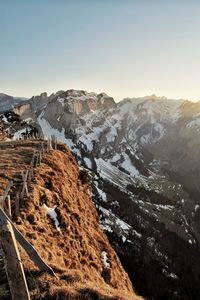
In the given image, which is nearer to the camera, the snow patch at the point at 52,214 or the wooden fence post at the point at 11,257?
the wooden fence post at the point at 11,257

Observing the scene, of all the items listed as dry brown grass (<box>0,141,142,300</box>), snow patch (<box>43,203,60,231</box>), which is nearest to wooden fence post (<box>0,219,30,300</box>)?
dry brown grass (<box>0,141,142,300</box>)

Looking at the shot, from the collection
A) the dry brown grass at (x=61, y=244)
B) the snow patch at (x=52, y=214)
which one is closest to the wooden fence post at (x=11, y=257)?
the dry brown grass at (x=61, y=244)

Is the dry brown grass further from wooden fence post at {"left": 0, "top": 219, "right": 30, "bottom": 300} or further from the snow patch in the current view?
wooden fence post at {"left": 0, "top": 219, "right": 30, "bottom": 300}

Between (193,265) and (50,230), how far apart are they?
593ft

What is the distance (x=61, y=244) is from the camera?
2656cm

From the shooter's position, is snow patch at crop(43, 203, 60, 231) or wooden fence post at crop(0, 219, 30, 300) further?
snow patch at crop(43, 203, 60, 231)

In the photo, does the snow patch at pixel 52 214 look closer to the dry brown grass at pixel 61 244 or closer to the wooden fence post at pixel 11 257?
the dry brown grass at pixel 61 244

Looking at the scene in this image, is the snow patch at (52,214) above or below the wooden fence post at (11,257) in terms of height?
above

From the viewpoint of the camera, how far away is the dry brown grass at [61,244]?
14570mm

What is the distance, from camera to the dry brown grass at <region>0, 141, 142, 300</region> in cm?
1457

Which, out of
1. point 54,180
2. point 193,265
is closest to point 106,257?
point 54,180

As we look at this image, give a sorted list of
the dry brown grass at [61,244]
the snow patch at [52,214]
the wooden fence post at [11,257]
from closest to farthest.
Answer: the wooden fence post at [11,257], the dry brown grass at [61,244], the snow patch at [52,214]

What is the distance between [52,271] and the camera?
15406 mm

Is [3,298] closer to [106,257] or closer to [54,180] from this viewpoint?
[54,180]
